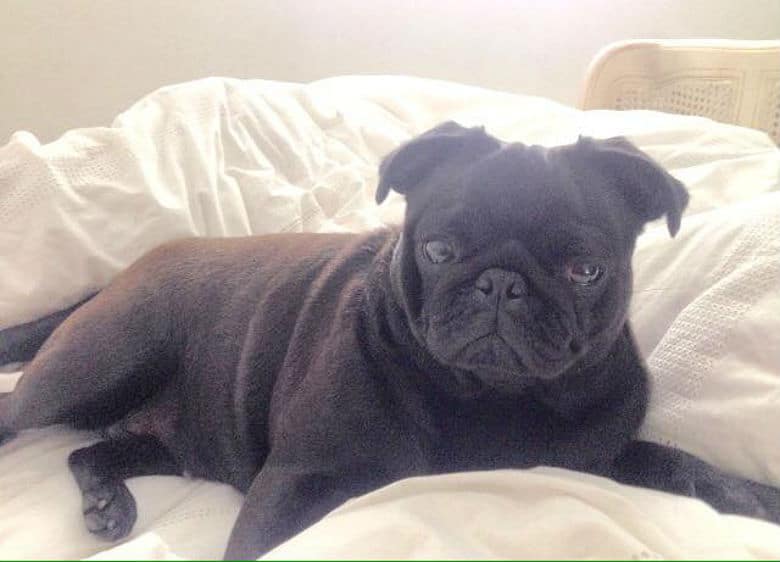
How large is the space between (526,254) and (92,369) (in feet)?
2.61

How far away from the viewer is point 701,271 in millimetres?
1483

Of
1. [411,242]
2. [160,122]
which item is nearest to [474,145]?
[411,242]

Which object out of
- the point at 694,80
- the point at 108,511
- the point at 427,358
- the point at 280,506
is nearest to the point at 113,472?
the point at 108,511

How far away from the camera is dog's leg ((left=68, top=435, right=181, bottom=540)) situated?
4.14ft

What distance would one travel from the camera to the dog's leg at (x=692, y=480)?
1.24 meters

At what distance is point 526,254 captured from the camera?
3.81 ft

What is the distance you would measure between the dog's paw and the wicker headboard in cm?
178

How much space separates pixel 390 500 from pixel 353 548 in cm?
13

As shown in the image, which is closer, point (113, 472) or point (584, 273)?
point (584, 273)

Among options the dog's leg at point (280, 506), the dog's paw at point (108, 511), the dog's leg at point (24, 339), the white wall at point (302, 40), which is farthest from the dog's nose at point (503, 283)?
the white wall at point (302, 40)

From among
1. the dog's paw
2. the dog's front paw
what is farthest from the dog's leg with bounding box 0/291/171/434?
the dog's front paw

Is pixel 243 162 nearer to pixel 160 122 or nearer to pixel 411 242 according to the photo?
pixel 160 122

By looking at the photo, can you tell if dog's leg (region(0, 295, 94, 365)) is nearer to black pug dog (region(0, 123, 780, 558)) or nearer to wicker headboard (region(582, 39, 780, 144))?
black pug dog (region(0, 123, 780, 558))

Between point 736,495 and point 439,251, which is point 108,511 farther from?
point 736,495
